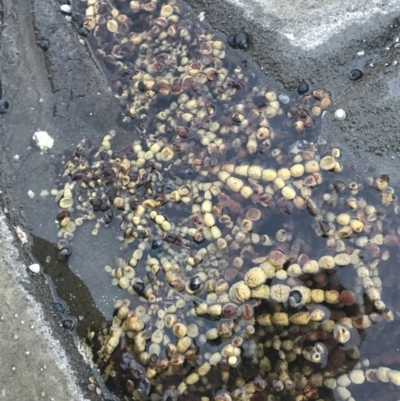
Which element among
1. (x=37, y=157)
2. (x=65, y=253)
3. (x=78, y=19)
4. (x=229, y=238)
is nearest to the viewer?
(x=229, y=238)

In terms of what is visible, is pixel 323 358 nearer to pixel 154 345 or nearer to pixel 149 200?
pixel 154 345

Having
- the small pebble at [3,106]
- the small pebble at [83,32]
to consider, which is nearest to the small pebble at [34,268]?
the small pebble at [3,106]

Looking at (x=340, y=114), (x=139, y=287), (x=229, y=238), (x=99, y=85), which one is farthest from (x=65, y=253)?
(x=340, y=114)

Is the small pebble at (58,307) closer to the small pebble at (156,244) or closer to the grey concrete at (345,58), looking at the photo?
the small pebble at (156,244)

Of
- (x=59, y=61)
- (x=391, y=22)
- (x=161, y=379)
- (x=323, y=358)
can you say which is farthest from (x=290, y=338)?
(x=59, y=61)

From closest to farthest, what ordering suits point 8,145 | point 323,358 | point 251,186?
point 323,358 → point 251,186 → point 8,145

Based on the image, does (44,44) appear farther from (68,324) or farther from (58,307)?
(68,324)
